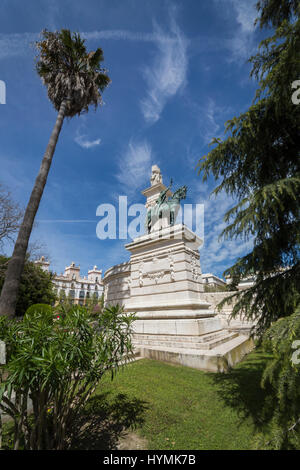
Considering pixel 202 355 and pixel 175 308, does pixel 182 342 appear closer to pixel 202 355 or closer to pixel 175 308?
pixel 175 308

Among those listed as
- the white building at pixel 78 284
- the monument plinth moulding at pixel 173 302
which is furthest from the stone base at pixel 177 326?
the white building at pixel 78 284

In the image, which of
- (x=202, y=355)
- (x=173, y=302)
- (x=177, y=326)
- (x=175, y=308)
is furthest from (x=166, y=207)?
(x=202, y=355)

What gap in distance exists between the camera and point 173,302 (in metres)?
8.49

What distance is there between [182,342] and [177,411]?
3835mm

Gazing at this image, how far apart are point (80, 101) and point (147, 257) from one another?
365 inches

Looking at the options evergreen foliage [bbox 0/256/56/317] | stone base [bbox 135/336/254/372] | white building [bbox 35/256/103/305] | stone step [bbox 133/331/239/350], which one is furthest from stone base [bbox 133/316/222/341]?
white building [bbox 35/256/103/305]

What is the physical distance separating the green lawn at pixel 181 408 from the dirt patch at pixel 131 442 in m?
0.08

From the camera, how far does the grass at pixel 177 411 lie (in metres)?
→ 2.95

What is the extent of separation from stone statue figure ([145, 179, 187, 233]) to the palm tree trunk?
19.6ft

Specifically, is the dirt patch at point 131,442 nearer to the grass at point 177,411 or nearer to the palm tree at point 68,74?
the grass at point 177,411

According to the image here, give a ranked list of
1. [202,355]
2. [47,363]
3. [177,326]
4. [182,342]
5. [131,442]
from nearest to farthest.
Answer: [47,363], [131,442], [202,355], [182,342], [177,326]

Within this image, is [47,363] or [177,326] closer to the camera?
[47,363]

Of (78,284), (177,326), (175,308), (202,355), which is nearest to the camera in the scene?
(202,355)

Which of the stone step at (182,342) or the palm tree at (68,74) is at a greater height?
the palm tree at (68,74)
